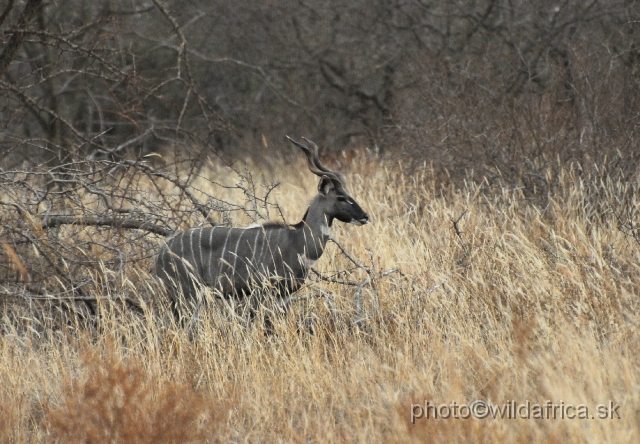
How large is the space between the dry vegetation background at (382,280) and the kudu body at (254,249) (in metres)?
0.19

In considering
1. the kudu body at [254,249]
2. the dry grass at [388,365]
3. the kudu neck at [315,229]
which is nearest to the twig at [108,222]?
the kudu body at [254,249]

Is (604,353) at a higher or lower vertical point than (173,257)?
lower

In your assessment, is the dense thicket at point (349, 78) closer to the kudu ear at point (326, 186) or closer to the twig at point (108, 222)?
the twig at point (108, 222)

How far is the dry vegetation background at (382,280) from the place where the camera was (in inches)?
154

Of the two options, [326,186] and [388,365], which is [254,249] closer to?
[326,186]

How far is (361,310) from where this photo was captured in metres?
5.38

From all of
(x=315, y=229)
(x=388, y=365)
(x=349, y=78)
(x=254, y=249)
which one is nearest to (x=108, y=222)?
(x=254, y=249)

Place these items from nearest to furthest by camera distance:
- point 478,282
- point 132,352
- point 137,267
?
point 132,352, point 478,282, point 137,267

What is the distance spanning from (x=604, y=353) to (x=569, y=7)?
385 inches

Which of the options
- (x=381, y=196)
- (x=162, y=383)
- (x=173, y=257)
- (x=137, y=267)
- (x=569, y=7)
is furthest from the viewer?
(x=569, y=7)

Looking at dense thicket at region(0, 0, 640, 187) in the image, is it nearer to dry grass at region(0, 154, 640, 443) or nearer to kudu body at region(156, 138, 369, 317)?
kudu body at region(156, 138, 369, 317)

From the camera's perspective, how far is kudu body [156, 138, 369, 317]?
5.83 m

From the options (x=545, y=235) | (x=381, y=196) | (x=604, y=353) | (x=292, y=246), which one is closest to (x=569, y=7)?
(x=381, y=196)

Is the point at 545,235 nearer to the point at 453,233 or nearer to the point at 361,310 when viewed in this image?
the point at 453,233
